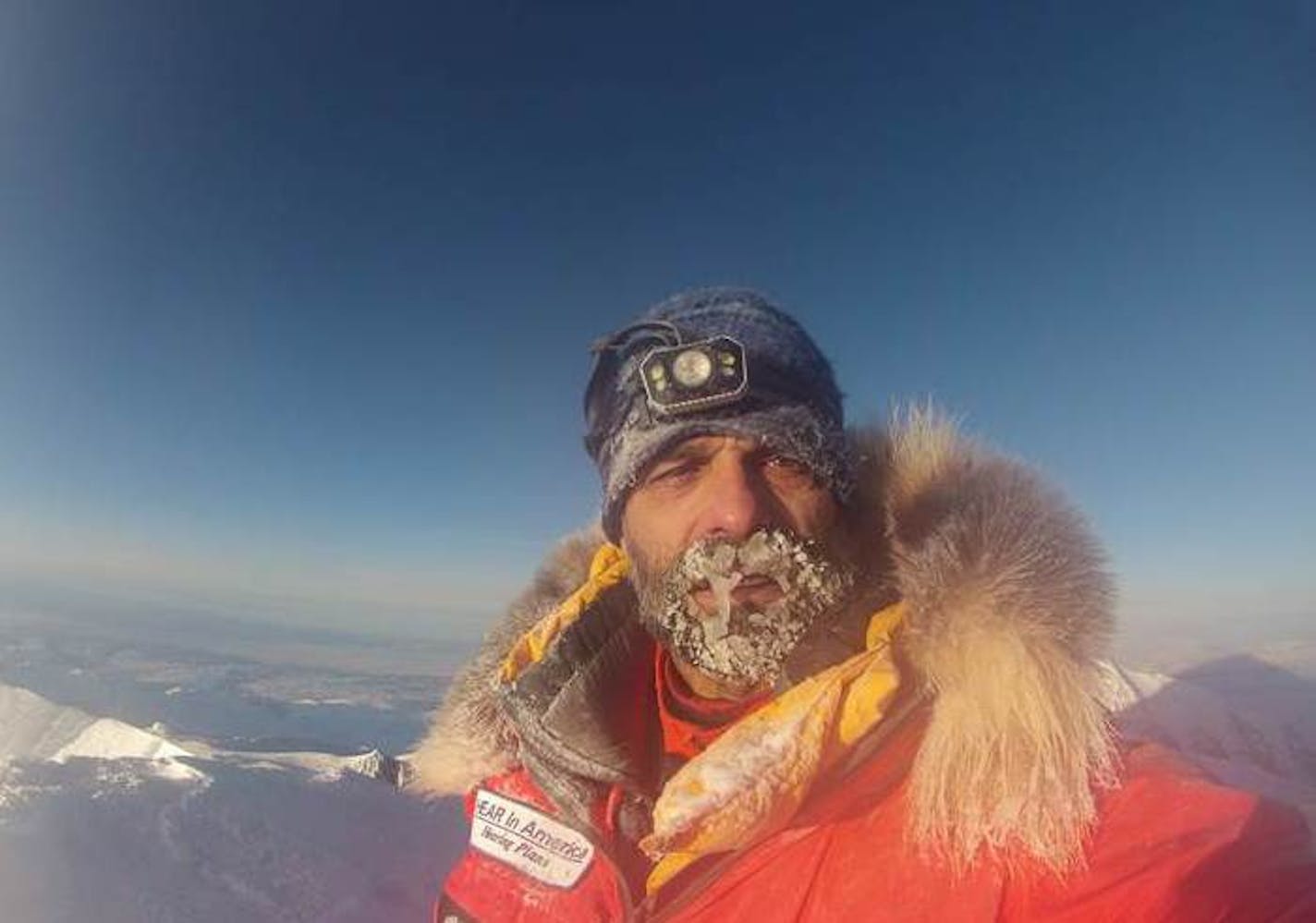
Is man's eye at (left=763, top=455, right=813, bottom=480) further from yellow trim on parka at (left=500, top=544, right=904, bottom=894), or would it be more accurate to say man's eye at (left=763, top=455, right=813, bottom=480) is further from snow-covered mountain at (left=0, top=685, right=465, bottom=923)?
snow-covered mountain at (left=0, top=685, right=465, bottom=923)

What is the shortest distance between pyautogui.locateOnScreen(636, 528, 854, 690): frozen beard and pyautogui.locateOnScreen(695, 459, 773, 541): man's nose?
0.04 metres

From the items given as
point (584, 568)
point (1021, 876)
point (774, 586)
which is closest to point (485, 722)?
point (584, 568)

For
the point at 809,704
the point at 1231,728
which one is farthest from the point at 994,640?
the point at 1231,728

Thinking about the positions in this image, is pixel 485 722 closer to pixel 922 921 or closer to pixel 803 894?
pixel 803 894

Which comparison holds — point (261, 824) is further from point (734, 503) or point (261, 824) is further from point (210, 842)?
point (734, 503)

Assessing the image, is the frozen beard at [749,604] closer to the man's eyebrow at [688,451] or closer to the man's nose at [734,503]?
the man's nose at [734,503]

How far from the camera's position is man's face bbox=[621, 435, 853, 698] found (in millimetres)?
2023

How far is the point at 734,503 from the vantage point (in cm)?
220

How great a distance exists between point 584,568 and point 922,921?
1.93 metres

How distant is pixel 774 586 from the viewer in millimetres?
2035

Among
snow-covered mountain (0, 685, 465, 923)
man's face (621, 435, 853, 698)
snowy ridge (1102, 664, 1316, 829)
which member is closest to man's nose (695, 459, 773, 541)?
man's face (621, 435, 853, 698)

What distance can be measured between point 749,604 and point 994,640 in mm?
635

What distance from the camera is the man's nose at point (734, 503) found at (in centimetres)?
215

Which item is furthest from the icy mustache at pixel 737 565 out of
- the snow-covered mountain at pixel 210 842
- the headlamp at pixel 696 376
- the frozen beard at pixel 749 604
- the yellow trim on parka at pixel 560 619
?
the snow-covered mountain at pixel 210 842
